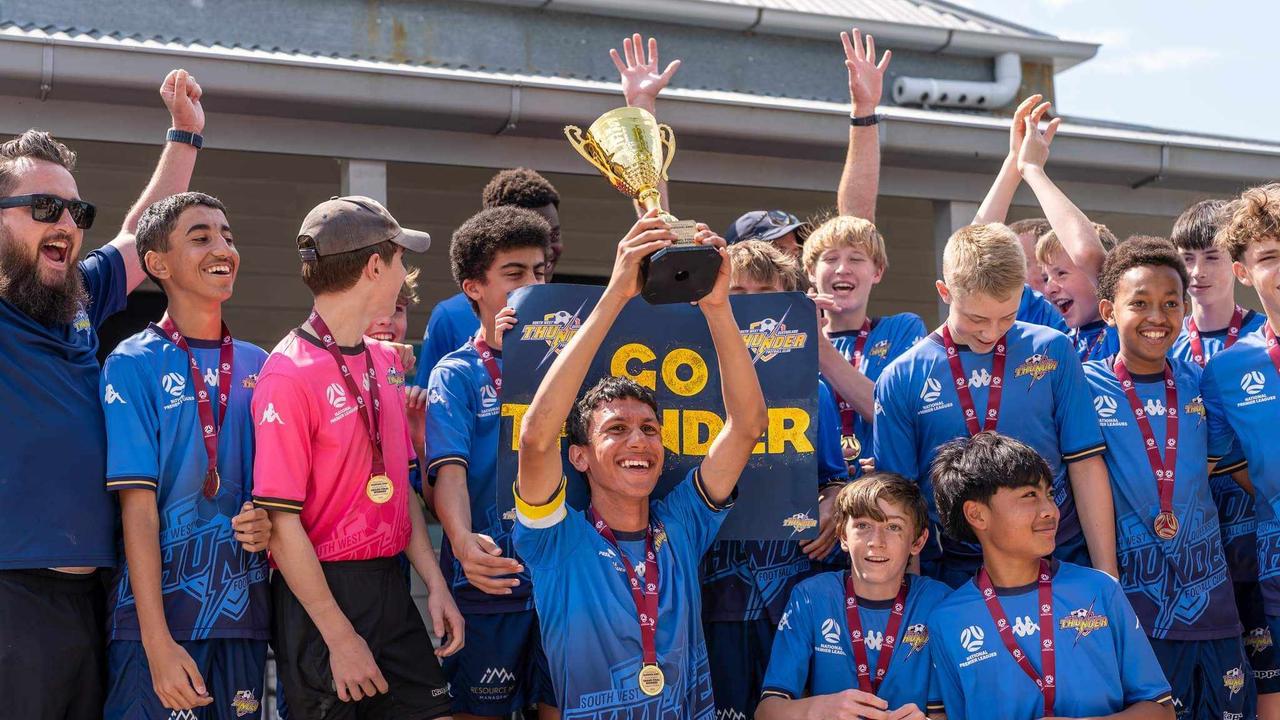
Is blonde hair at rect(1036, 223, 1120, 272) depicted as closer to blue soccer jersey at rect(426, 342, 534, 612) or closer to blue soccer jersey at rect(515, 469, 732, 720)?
blue soccer jersey at rect(515, 469, 732, 720)

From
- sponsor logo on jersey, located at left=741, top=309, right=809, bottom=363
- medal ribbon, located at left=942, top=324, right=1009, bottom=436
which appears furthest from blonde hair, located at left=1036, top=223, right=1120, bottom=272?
sponsor logo on jersey, located at left=741, top=309, right=809, bottom=363

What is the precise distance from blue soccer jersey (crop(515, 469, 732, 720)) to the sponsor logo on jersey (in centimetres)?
77

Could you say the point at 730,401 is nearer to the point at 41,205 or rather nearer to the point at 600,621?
the point at 600,621

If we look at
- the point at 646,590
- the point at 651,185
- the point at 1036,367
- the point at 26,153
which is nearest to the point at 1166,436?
the point at 1036,367

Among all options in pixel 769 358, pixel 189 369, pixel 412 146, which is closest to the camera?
pixel 189 369

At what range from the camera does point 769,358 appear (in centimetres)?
433

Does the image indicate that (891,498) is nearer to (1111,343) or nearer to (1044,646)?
(1044,646)

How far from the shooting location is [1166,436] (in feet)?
14.8

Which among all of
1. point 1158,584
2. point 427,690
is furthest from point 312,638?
point 1158,584

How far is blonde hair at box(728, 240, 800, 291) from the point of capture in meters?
4.71

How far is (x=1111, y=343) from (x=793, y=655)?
1870mm

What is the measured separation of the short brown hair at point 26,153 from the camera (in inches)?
158

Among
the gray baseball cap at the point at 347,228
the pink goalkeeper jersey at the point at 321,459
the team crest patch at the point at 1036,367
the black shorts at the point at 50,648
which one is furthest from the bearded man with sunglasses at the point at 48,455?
the team crest patch at the point at 1036,367

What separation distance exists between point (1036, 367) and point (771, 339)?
3.03 feet
